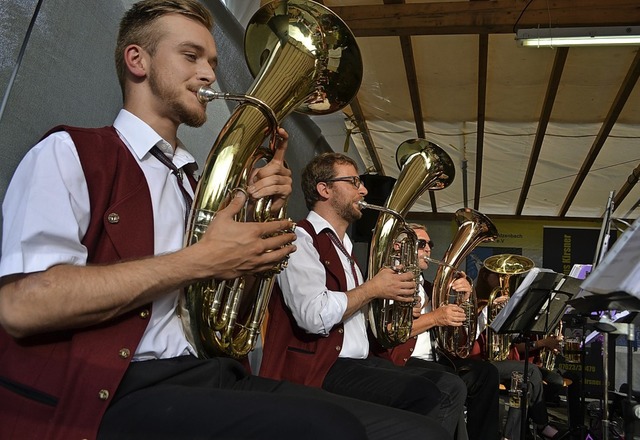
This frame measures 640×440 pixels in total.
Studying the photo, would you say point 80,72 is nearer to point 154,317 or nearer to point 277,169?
point 277,169

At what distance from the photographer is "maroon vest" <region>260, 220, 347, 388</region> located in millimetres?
2191

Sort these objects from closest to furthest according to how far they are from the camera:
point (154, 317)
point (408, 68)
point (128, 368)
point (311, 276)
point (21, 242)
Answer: point (21, 242), point (128, 368), point (154, 317), point (311, 276), point (408, 68)

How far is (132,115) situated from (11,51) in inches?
12.6

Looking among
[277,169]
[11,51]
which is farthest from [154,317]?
[11,51]

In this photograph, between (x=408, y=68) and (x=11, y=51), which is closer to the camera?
(x=11, y=51)

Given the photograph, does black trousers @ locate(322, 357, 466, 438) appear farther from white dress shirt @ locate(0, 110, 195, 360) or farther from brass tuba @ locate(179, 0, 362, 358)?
white dress shirt @ locate(0, 110, 195, 360)

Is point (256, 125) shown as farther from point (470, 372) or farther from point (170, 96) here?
point (470, 372)

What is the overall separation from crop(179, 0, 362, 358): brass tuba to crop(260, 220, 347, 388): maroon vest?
2.32 ft

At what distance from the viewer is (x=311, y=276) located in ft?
7.32

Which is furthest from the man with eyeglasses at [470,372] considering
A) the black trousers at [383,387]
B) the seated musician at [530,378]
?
the black trousers at [383,387]

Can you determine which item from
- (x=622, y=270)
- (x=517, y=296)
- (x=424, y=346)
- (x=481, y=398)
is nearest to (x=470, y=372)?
(x=481, y=398)

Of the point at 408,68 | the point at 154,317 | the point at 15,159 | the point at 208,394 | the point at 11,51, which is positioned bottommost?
the point at 208,394

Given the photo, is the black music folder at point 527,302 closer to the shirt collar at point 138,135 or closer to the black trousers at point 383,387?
the black trousers at point 383,387

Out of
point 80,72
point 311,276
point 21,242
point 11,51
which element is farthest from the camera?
point 311,276
